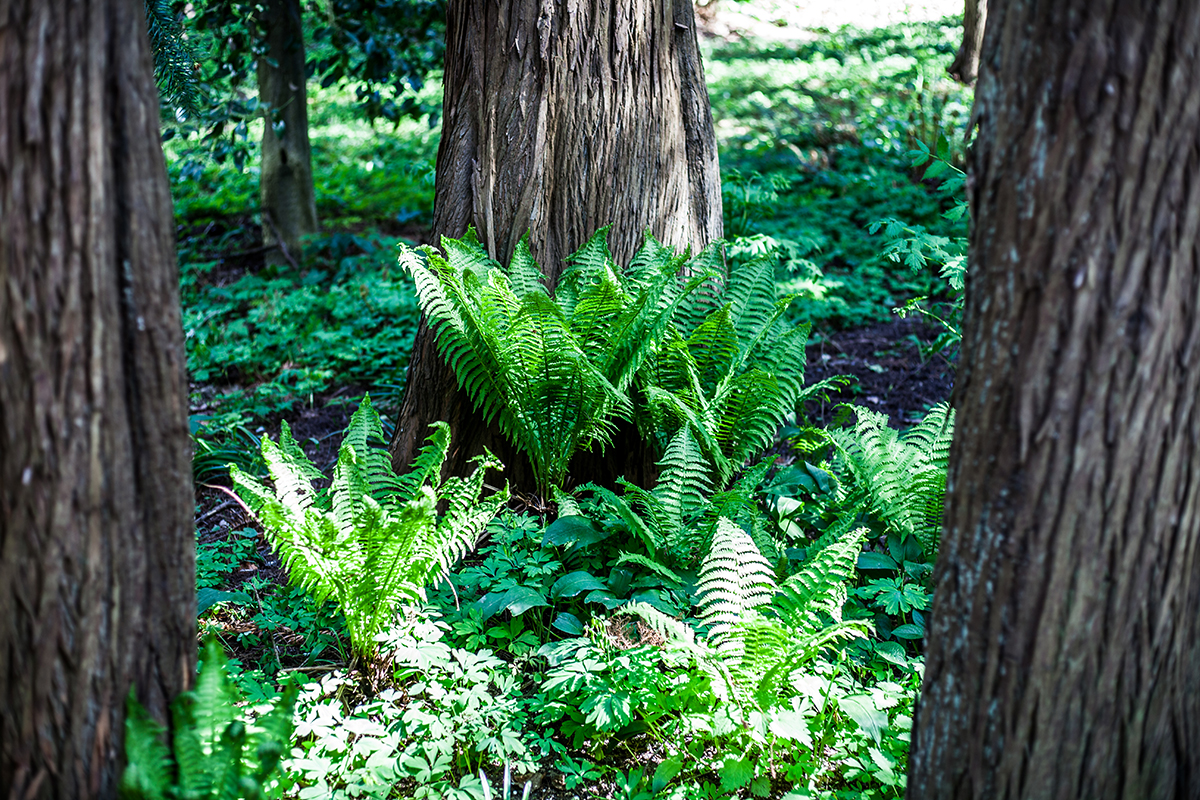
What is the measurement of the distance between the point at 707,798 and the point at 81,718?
140 centimetres

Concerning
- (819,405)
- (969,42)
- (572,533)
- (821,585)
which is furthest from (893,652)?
(969,42)

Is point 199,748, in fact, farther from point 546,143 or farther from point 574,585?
point 546,143

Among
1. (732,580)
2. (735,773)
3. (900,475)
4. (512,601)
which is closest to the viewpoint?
(735,773)

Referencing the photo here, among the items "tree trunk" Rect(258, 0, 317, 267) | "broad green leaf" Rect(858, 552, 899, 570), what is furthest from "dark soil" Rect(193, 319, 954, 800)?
"tree trunk" Rect(258, 0, 317, 267)

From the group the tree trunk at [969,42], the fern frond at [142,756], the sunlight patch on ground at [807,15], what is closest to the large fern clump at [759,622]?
the fern frond at [142,756]

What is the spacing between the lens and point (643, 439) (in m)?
3.52

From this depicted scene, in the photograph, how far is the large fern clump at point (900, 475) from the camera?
293 centimetres

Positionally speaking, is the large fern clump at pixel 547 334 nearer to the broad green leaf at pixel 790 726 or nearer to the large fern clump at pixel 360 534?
the large fern clump at pixel 360 534

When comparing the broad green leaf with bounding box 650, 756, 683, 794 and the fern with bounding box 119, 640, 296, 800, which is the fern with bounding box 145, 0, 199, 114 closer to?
the fern with bounding box 119, 640, 296, 800

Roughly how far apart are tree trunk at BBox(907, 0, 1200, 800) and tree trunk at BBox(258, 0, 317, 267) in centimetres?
555

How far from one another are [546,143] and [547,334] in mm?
1006

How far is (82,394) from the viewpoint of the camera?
1.40 metres

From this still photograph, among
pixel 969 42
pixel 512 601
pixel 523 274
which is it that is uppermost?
pixel 969 42

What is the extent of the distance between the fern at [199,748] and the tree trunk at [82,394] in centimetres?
5
